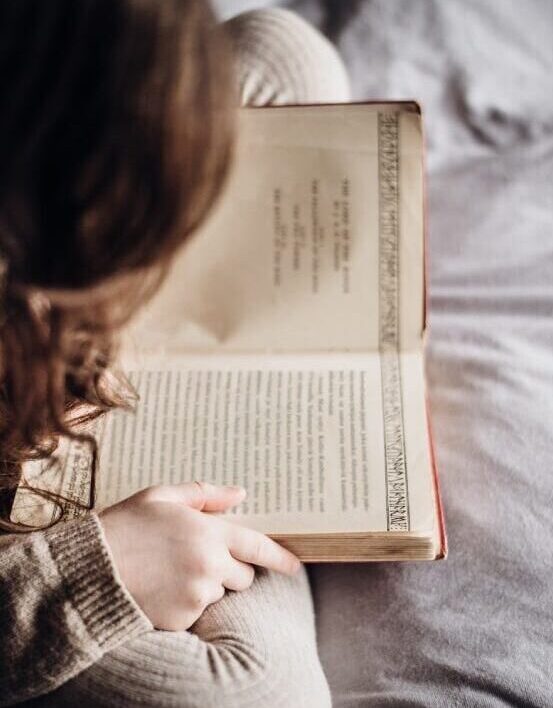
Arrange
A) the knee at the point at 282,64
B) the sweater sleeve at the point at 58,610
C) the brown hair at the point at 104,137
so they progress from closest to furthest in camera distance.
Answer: the brown hair at the point at 104,137, the sweater sleeve at the point at 58,610, the knee at the point at 282,64

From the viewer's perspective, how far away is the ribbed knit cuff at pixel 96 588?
17.7 inches

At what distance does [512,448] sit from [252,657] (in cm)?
24

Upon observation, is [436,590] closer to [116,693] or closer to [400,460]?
[400,460]

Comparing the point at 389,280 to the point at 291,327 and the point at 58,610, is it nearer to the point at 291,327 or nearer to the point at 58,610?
the point at 291,327

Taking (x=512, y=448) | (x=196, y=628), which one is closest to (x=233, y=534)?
(x=196, y=628)

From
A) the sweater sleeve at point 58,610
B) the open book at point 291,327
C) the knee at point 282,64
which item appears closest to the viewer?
the sweater sleeve at point 58,610

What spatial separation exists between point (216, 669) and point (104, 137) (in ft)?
0.95

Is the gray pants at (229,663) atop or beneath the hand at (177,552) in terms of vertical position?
beneath

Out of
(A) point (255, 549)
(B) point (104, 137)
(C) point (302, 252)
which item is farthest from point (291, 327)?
(B) point (104, 137)

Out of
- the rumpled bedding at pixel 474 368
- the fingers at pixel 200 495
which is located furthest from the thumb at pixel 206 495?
the rumpled bedding at pixel 474 368

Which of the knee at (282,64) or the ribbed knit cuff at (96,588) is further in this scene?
the knee at (282,64)

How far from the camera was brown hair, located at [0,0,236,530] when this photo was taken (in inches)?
12.9

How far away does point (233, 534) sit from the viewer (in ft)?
1.62

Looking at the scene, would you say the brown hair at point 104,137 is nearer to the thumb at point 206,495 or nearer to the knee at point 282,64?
the thumb at point 206,495
